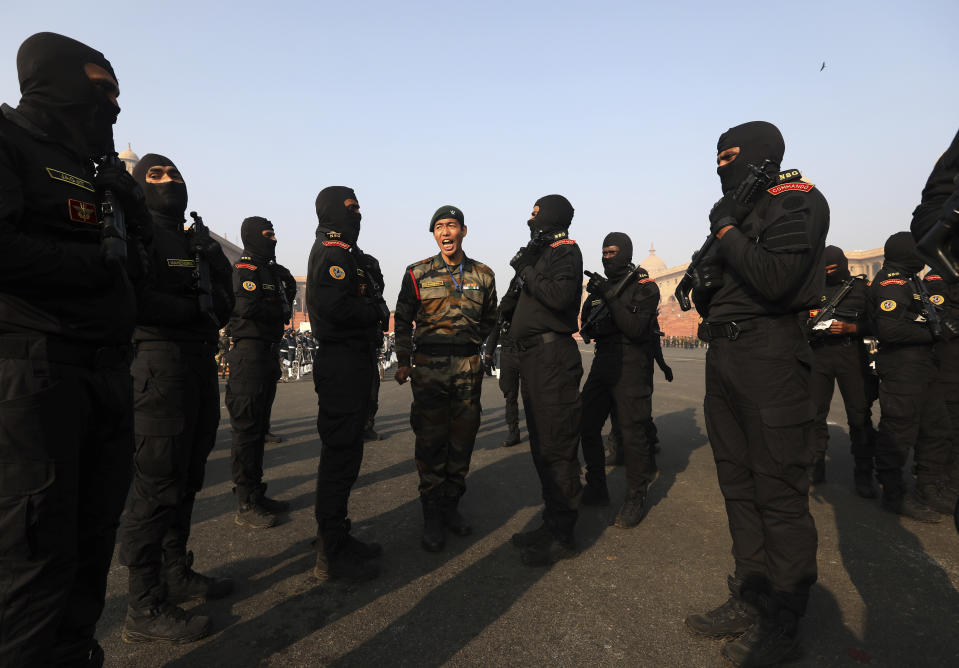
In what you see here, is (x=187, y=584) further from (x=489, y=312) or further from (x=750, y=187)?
(x=750, y=187)

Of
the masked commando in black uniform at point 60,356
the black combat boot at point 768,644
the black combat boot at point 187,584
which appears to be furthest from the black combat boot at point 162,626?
the black combat boot at point 768,644

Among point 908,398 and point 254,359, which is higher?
point 254,359

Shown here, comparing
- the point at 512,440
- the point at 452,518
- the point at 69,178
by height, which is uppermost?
the point at 69,178

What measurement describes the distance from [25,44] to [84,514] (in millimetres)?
1650

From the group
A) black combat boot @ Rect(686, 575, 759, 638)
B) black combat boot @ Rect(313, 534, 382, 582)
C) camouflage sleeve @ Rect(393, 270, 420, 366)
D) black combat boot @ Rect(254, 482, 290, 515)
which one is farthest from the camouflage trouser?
black combat boot @ Rect(686, 575, 759, 638)

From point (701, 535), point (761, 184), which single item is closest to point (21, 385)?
point (761, 184)

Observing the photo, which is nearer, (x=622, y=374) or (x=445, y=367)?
(x=445, y=367)

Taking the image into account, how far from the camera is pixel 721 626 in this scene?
228 centimetres

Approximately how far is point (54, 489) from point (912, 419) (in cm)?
547

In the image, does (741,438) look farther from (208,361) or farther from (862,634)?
(208,361)

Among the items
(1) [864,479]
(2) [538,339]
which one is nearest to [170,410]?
(2) [538,339]

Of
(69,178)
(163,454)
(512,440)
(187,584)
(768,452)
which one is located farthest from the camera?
(512,440)

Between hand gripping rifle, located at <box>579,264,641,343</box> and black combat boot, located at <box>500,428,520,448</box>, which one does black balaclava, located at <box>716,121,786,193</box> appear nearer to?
hand gripping rifle, located at <box>579,264,641,343</box>

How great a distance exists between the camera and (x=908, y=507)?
12.5 ft
